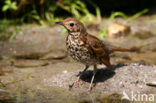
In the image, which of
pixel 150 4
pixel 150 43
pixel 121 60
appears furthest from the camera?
pixel 150 4

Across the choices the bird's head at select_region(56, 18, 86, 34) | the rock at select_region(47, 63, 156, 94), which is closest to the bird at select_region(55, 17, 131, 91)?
the bird's head at select_region(56, 18, 86, 34)

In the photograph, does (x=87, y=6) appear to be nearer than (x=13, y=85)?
No

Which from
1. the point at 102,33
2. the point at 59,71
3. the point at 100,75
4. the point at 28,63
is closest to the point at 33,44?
the point at 28,63

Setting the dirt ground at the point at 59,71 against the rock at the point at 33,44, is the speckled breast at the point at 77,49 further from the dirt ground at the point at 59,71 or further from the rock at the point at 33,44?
the rock at the point at 33,44

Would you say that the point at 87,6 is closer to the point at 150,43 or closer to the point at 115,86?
the point at 150,43

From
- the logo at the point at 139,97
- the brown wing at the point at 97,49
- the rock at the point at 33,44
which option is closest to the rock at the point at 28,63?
the rock at the point at 33,44

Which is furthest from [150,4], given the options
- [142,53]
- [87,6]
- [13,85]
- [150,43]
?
[13,85]
